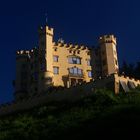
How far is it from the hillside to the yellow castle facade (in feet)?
54.6

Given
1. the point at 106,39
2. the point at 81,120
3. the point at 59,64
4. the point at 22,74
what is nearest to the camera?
the point at 81,120

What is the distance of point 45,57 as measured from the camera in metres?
89.1

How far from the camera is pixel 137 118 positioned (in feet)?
169

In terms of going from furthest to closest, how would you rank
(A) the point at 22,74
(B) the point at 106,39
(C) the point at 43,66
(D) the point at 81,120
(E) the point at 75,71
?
(A) the point at 22,74 → (B) the point at 106,39 → (E) the point at 75,71 → (C) the point at 43,66 → (D) the point at 81,120

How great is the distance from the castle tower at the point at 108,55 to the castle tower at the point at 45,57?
10.2m

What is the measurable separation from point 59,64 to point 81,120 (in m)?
34.2

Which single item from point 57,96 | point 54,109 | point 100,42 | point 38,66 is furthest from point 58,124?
point 100,42

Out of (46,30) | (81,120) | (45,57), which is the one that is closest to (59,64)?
(45,57)

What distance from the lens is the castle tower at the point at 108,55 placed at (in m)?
92.2

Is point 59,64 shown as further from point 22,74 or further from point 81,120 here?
point 81,120

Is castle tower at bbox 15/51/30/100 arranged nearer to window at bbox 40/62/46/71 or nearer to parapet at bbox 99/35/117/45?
window at bbox 40/62/46/71

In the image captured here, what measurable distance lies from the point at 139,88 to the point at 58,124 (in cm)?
1681

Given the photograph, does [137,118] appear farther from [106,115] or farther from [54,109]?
[54,109]

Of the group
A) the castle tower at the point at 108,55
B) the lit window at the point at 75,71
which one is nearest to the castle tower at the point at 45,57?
the lit window at the point at 75,71
